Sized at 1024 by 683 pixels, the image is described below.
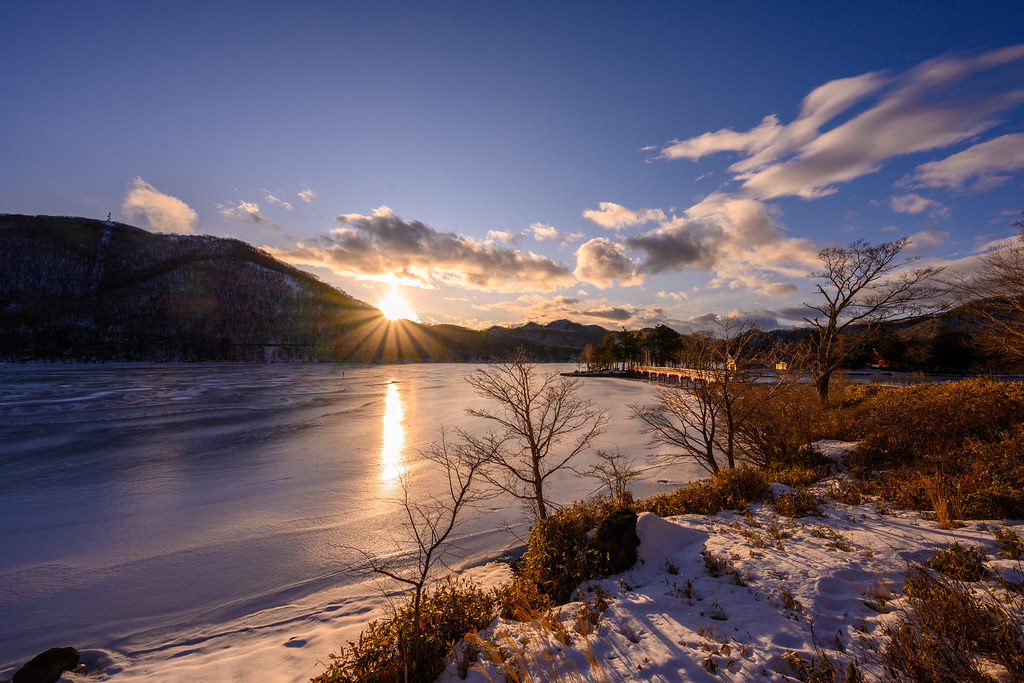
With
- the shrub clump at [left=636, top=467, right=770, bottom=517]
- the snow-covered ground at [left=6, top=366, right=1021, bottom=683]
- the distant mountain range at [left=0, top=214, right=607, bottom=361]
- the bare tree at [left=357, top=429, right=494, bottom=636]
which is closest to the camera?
the snow-covered ground at [left=6, top=366, right=1021, bottom=683]

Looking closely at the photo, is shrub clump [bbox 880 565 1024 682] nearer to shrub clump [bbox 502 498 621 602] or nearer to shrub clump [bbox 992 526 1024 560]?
shrub clump [bbox 992 526 1024 560]

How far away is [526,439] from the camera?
24938mm

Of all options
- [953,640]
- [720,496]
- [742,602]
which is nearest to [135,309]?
[720,496]

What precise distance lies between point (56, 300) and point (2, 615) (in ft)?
708

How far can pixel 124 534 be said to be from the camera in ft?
41.9

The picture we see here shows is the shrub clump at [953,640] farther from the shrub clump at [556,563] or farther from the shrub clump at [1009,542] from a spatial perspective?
the shrub clump at [556,563]

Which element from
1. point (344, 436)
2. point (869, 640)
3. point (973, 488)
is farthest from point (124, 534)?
point (973, 488)

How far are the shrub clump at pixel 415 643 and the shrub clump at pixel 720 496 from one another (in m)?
5.69

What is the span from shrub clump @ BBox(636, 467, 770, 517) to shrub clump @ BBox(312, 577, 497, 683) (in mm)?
5686

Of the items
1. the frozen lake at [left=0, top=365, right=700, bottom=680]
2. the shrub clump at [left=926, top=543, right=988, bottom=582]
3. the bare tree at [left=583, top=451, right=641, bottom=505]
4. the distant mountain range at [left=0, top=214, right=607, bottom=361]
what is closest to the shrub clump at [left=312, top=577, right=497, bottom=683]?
the frozen lake at [left=0, top=365, right=700, bottom=680]

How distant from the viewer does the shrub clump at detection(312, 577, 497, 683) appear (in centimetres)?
590

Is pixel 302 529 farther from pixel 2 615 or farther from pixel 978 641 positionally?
pixel 978 641

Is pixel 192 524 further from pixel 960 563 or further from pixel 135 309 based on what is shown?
pixel 135 309

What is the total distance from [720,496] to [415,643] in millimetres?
8504
